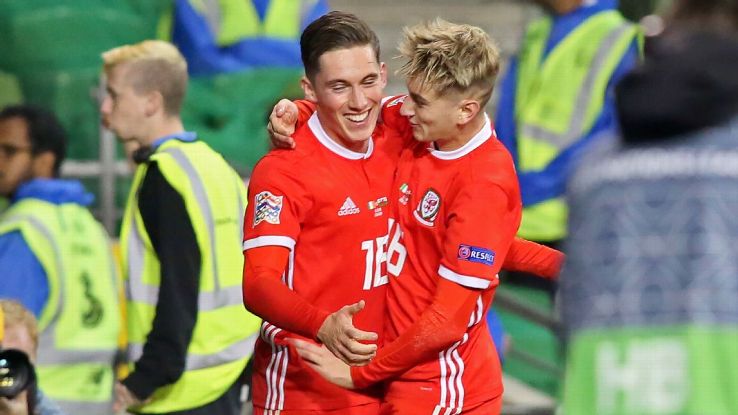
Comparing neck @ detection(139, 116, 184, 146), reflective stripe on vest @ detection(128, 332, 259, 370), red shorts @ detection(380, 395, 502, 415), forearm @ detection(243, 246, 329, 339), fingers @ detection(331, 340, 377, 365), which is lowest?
reflective stripe on vest @ detection(128, 332, 259, 370)

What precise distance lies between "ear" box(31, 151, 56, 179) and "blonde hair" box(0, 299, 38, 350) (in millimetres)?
1348

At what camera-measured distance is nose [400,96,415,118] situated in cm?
443

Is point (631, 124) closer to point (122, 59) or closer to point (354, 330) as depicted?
point (354, 330)

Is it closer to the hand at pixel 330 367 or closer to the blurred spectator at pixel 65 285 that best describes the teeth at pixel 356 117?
the hand at pixel 330 367

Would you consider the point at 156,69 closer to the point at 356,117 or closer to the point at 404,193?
the point at 356,117

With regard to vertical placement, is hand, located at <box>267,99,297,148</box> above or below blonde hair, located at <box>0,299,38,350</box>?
above

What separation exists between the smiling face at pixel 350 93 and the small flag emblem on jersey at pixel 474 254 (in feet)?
1.72

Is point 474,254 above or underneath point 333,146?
underneath

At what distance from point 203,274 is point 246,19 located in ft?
10.8

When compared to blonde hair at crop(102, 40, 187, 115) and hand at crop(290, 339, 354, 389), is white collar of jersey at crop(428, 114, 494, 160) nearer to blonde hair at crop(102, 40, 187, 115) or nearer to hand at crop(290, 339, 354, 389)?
hand at crop(290, 339, 354, 389)

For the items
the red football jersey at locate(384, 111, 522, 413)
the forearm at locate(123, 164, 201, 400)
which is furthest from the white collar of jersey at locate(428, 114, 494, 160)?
the forearm at locate(123, 164, 201, 400)

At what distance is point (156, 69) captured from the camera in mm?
5887

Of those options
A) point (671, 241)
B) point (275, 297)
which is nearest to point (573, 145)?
point (275, 297)

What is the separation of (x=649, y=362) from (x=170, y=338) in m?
2.73
